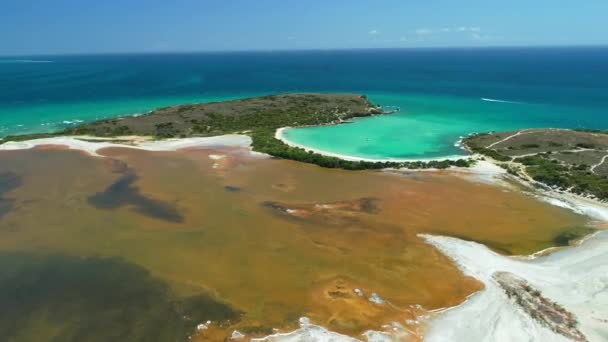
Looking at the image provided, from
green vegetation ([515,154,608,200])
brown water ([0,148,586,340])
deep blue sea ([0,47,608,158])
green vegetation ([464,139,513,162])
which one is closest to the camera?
brown water ([0,148,586,340])

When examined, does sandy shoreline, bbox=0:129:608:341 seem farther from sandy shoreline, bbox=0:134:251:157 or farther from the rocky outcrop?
sandy shoreline, bbox=0:134:251:157

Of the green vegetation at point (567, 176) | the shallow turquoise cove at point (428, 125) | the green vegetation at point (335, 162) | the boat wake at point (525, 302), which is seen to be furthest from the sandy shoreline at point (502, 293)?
the shallow turquoise cove at point (428, 125)

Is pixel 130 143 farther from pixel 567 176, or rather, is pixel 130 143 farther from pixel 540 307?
pixel 567 176

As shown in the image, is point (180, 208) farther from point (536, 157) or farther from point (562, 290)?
point (536, 157)

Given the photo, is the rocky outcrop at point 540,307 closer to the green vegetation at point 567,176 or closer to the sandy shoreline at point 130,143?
the green vegetation at point 567,176

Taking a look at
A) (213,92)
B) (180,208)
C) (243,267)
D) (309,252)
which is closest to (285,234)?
(309,252)

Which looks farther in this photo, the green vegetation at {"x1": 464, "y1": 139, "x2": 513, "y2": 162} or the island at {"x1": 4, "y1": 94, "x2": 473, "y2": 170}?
the green vegetation at {"x1": 464, "y1": 139, "x2": 513, "y2": 162}

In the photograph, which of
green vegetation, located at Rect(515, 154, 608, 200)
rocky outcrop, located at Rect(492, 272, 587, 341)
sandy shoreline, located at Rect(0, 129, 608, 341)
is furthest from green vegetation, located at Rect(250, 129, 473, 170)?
rocky outcrop, located at Rect(492, 272, 587, 341)
